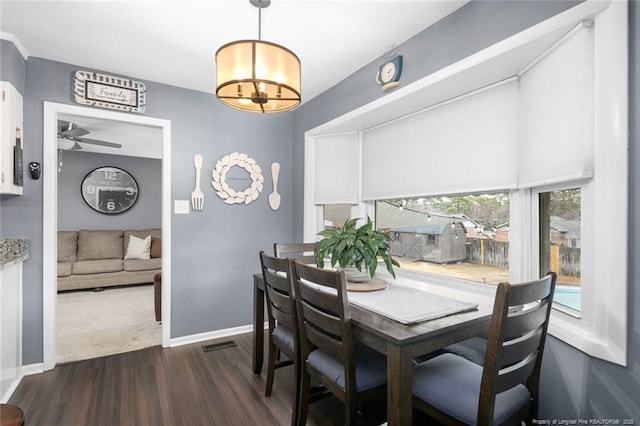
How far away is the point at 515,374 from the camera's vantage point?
46.8 inches

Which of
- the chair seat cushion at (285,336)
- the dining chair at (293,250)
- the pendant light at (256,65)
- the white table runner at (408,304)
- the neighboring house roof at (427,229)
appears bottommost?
the chair seat cushion at (285,336)

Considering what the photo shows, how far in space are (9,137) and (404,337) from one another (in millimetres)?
2800

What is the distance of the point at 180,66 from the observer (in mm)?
2643

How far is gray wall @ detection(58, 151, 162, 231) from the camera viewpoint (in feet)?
18.3

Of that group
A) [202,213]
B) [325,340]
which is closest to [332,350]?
[325,340]

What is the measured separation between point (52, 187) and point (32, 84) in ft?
2.69

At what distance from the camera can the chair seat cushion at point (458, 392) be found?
1.22m

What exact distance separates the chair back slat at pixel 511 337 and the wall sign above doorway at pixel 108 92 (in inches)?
123

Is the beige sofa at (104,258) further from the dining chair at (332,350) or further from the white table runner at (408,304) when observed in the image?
the white table runner at (408,304)

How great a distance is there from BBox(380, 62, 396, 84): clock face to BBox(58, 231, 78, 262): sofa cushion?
557 centimetres

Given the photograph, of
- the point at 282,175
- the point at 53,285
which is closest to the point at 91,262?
the point at 53,285

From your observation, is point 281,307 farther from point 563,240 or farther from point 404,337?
point 563,240

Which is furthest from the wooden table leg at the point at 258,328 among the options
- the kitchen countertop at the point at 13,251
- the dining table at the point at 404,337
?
the kitchen countertop at the point at 13,251

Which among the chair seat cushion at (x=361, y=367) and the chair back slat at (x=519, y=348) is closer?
the chair back slat at (x=519, y=348)
